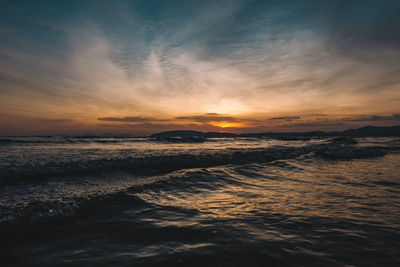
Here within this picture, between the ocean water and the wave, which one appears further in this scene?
the wave

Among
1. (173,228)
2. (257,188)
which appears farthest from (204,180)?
(173,228)

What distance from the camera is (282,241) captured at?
258 cm

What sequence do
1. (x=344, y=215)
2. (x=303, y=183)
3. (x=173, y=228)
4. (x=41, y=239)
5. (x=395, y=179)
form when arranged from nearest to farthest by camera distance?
(x=41, y=239)
(x=173, y=228)
(x=344, y=215)
(x=303, y=183)
(x=395, y=179)

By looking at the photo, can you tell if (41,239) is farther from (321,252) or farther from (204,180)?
(204,180)

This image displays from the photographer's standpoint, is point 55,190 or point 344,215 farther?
point 55,190

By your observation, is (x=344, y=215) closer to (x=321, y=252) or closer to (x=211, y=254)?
(x=321, y=252)

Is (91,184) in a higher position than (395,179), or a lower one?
higher

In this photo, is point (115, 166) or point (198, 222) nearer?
point (198, 222)

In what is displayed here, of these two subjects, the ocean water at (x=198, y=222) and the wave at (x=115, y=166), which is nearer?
the ocean water at (x=198, y=222)

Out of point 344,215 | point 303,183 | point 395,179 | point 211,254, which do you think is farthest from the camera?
point 395,179

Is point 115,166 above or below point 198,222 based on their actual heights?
above

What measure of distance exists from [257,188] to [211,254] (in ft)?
10.6

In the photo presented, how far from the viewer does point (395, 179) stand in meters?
6.20

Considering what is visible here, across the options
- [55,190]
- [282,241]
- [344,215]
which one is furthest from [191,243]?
[55,190]
